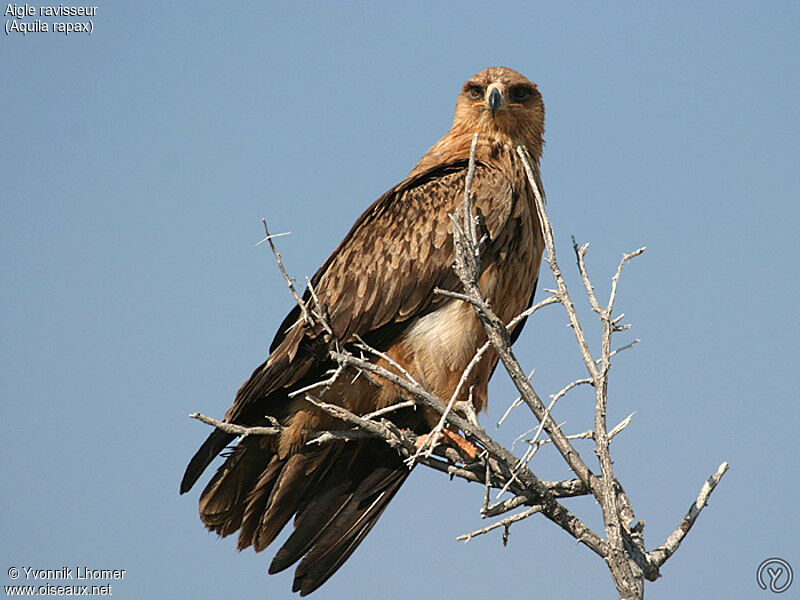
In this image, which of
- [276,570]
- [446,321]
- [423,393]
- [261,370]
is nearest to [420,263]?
[446,321]

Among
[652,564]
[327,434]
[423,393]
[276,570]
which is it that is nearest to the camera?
[652,564]

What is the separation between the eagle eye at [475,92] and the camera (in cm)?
618

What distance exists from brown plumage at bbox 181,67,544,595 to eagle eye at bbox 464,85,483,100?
0.25m

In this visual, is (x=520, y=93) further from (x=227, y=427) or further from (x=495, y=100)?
(x=227, y=427)

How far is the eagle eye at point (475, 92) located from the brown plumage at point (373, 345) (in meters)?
0.25

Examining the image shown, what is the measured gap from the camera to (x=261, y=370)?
17.3 ft

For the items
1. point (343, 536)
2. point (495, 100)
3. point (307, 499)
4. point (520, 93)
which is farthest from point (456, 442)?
point (520, 93)

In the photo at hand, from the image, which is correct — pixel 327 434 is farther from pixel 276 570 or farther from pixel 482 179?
pixel 482 179

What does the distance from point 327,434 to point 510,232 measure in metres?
1.50

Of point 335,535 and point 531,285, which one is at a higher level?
point 531,285

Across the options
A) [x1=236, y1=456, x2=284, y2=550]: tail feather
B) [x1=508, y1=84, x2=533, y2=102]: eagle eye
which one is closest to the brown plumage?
[x1=236, y1=456, x2=284, y2=550]: tail feather

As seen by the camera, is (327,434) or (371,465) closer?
(327,434)

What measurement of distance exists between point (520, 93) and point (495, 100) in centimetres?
30

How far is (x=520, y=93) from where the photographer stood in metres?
6.12
